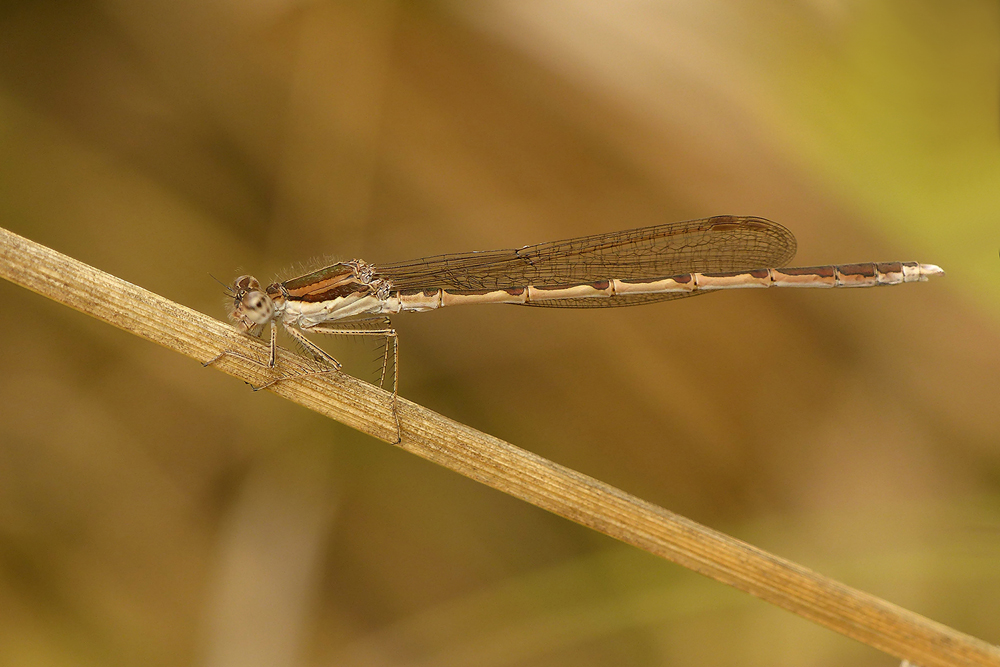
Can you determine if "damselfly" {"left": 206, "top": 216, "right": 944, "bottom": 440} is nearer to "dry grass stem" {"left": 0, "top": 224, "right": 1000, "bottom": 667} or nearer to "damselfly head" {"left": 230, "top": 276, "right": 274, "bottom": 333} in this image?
"damselfly head" {"left": 230, "top": 276, "right": 274, "bottom": 333}

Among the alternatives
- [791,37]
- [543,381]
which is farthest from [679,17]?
[543,381]

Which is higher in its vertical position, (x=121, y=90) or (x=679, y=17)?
(x=679, y=17)

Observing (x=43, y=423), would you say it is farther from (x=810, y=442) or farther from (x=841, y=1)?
(x=841, y=1)

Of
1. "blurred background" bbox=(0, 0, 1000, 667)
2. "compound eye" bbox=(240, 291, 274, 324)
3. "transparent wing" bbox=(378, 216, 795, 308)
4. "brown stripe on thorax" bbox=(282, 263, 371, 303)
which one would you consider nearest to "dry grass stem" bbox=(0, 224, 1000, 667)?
"compound eye" bbox=(240, 291, 274, 324)

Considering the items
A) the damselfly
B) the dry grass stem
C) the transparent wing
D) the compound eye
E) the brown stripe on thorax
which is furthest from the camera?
the transparent wing

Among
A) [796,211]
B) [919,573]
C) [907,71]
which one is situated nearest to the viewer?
[919,573]

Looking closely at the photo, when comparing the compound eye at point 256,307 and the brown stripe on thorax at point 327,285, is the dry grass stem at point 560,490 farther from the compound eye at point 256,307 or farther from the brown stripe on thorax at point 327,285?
the brown stripe on thorax at point 327,285
